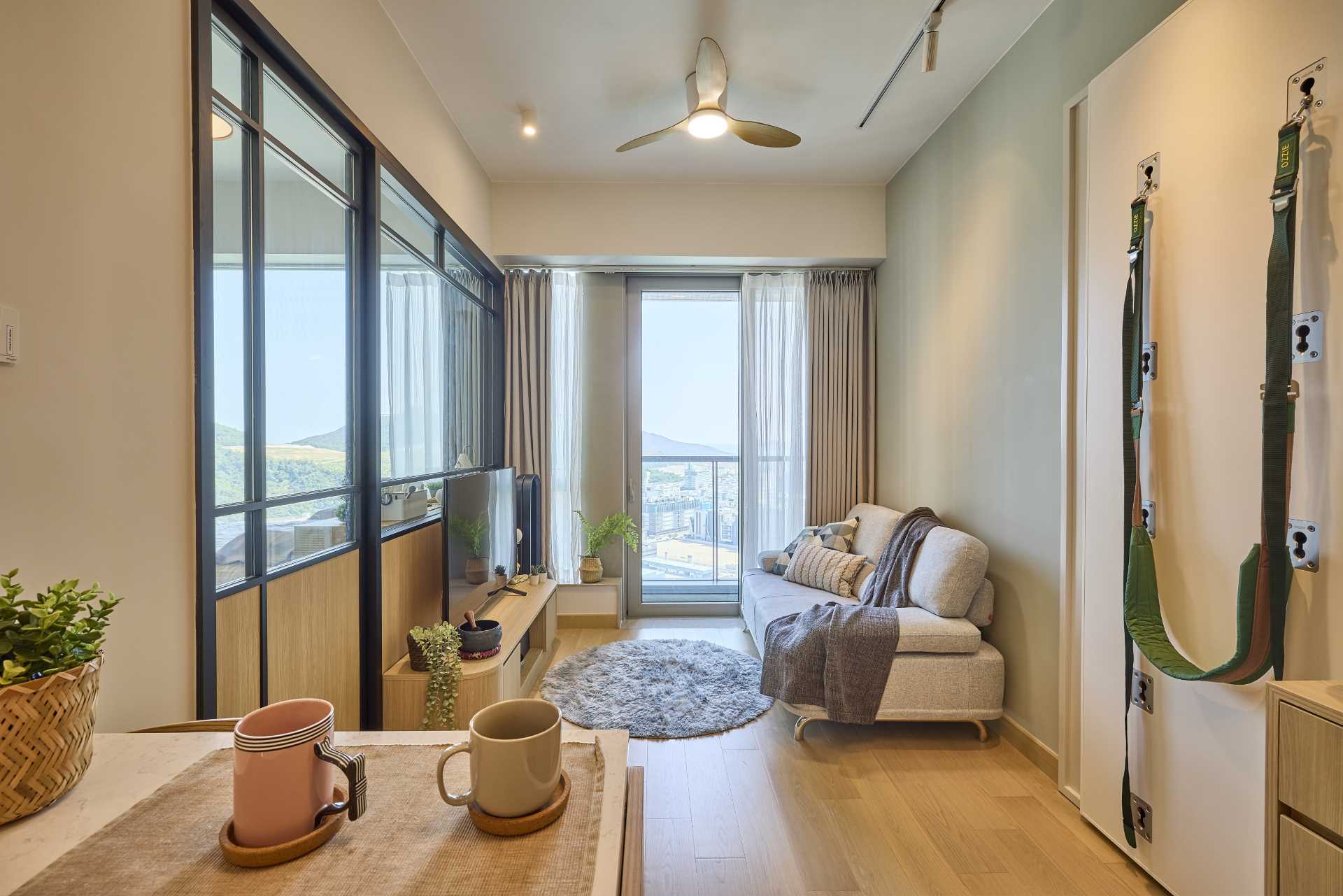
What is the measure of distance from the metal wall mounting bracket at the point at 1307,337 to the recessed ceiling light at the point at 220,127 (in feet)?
8.12

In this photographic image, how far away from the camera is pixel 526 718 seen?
2.75 ft

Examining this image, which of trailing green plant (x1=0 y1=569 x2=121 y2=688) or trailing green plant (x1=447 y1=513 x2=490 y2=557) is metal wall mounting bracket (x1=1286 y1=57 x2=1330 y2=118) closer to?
trailing green plant (x1=0 y1=569 x2=121 y2=688)

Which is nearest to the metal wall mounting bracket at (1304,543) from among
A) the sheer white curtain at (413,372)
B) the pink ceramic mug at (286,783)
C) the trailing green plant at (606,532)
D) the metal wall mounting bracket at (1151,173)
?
the metal wall mounting bracket at (1151,173)

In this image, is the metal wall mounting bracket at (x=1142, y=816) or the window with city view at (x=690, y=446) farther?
the window with city view at (x=690, y=446)

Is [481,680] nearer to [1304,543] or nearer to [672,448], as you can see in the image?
[1304,543]

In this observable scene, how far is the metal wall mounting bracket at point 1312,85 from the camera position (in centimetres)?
140

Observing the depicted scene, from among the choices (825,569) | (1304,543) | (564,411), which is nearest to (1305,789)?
(1304,543)

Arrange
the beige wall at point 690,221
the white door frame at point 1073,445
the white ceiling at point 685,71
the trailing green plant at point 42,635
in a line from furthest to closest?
the beige wall at point 690,221 < the white ceiling at point 685,71 < the white door frame at point 1073,445 < the trailing green plant at point 42,635

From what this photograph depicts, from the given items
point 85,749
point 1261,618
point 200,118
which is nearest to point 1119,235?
point 1261,618

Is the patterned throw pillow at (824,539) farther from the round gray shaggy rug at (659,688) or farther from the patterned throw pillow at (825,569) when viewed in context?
the round gray shaggy rug at (659,688)

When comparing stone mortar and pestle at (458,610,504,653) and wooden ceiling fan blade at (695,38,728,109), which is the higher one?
wooden ceiling fan blade at (695,38,728,109)

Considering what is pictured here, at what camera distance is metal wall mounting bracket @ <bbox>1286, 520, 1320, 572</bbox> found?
1.40m

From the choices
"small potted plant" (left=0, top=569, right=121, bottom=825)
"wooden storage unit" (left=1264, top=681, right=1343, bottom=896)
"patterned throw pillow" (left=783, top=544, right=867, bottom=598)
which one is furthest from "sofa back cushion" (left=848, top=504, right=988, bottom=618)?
"small potted plant" (left=0, top=569, right=121, bottom=825)

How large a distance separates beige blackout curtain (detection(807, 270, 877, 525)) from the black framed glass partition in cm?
265
